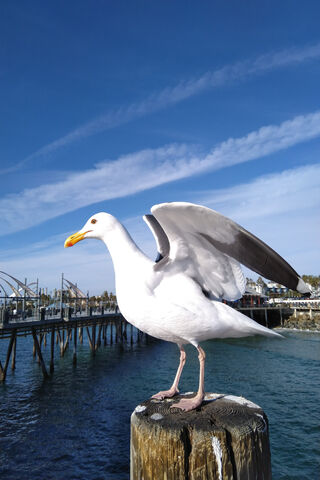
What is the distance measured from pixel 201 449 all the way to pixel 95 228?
2.16 meters

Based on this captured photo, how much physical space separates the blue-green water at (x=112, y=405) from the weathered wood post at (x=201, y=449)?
347 inches

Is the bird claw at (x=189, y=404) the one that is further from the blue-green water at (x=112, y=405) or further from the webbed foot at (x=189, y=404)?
the blue-green water at (x=112, y=405)

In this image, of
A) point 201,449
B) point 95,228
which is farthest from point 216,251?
point 201,449

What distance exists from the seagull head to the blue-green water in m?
8.75

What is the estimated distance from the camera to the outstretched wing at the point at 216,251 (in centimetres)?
264

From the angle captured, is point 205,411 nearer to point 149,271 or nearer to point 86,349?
point 149,271

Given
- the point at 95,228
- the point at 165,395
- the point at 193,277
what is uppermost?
the point at 95,228

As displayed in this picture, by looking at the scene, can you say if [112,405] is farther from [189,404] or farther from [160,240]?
[189,404]

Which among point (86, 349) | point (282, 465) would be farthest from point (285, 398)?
point (86, 349)

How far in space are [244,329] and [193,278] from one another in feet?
2.11

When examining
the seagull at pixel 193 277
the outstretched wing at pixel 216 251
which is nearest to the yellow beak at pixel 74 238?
the seagull at pixel 193 277

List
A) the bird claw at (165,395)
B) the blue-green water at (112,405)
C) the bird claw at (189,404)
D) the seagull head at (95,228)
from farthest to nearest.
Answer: the blue-green water at (112,405) → the seagull head at (95,228) → the bird claw at (165,395) → the bird claw at (189,404)

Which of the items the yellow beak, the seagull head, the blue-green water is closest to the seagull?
the seagull head

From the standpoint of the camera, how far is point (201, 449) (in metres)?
2.01
